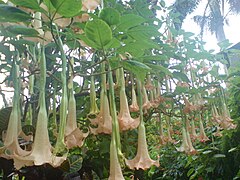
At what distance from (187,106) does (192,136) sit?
23 centimetres

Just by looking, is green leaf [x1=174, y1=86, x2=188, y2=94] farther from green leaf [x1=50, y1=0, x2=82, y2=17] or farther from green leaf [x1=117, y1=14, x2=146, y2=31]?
green leaf [x1=50, y1=0, x2=82, y2=17]

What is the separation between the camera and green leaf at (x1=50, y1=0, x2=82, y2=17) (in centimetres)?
57

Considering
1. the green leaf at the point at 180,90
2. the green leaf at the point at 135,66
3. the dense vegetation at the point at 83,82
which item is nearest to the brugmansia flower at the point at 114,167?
the dense vegetation at the point at 83,82

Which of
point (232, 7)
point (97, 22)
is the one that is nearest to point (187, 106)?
point (97, 22)

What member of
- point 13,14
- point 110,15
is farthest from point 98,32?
point 13,14

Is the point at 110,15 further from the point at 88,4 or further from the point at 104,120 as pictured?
the point at 104,120

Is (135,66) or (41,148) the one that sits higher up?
(135,66)

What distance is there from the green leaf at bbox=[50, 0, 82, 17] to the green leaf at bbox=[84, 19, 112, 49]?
0.14ft

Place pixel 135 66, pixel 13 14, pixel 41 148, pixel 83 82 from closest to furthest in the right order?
pixel 41 148 < pixel 13 14 < pixel 135 66 < pixel 83 82

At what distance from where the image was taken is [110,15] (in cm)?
67

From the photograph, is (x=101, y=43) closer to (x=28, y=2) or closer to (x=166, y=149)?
(x=28, y=2)

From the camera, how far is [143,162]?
0.66 meters

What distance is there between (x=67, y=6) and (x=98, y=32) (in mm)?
87

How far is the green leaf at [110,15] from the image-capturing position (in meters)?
0.66
